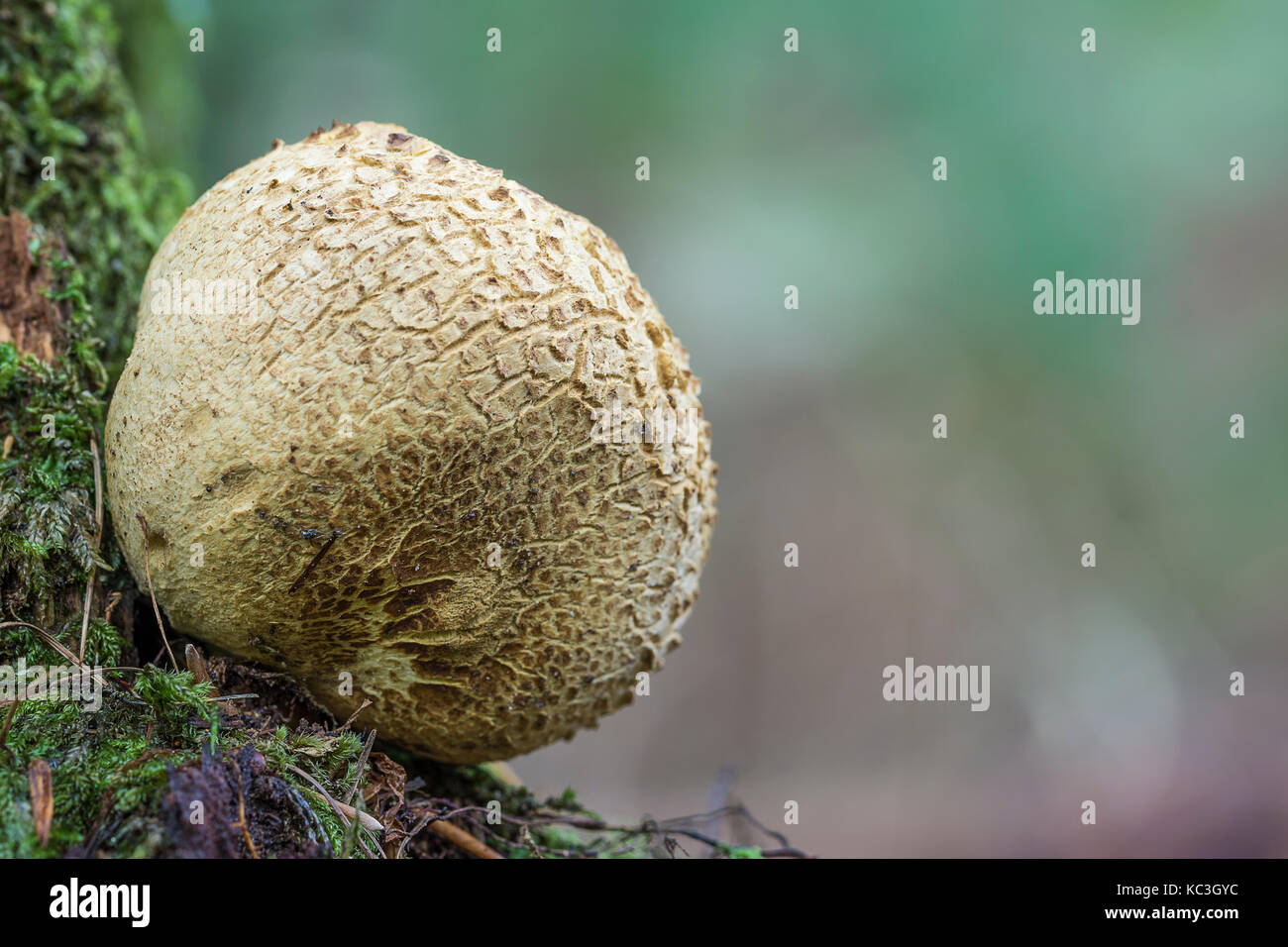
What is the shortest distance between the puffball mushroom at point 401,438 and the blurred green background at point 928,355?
415 cm

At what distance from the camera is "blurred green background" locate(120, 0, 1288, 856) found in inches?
247

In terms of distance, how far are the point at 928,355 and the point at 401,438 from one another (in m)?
5.60

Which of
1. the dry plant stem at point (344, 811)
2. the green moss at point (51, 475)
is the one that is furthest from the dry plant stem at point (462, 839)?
the green moss at point (51, 475)

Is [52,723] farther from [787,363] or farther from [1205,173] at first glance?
[1205,173]

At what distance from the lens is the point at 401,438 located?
2148 mm

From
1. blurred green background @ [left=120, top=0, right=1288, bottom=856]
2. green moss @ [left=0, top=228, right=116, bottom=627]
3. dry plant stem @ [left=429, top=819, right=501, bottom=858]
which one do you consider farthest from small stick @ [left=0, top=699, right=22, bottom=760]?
blurred green background @ [left=120, top=0, right=1288, bottom=856]

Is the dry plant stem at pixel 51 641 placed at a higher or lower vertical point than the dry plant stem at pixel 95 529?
lower

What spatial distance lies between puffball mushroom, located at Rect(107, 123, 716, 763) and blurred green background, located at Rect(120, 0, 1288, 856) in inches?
163

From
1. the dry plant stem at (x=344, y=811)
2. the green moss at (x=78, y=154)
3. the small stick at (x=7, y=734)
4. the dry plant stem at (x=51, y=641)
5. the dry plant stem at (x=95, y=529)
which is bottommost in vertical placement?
the dry plant stem at (x=344, y=811)

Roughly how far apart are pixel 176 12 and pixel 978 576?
612cm

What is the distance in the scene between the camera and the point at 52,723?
2094 millimetres

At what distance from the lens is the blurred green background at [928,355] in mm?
6285

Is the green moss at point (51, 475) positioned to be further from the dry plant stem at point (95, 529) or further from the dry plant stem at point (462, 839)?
the dry plant stem at point (462, 839)
